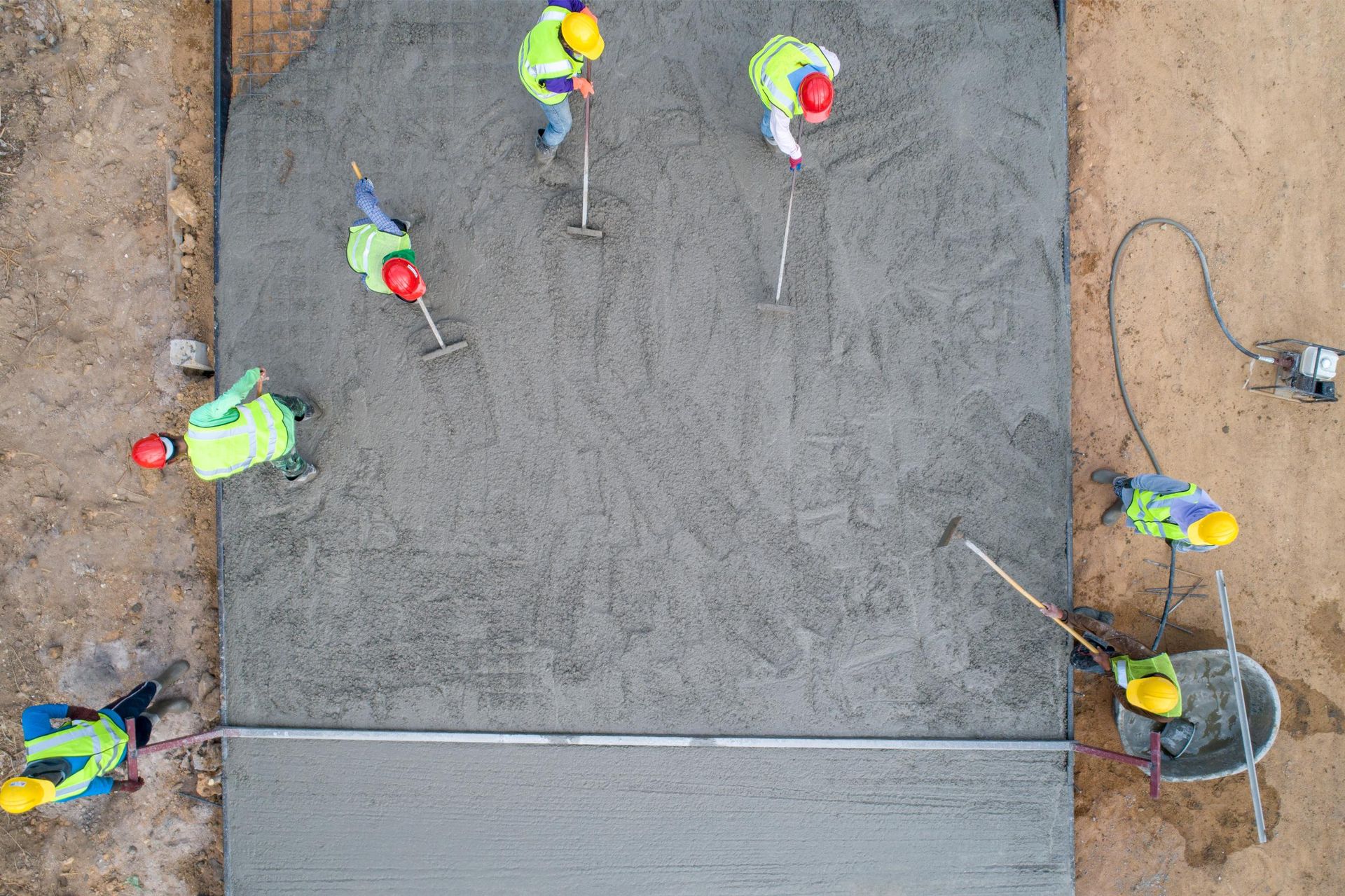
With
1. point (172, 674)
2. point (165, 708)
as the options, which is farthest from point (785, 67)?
point (165, 708)

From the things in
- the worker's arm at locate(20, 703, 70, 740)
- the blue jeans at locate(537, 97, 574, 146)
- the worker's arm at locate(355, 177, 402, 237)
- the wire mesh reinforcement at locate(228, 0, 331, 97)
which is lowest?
the worker's arm at locate(20, 703, 70, 740)

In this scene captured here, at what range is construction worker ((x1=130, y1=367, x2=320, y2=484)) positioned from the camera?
317cm

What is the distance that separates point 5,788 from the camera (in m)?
2.98

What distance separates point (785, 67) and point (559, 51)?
107cm

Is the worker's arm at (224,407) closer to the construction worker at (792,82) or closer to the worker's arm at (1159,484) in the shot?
the construction worker at (792,82)

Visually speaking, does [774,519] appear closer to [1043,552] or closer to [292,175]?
[1043,552]

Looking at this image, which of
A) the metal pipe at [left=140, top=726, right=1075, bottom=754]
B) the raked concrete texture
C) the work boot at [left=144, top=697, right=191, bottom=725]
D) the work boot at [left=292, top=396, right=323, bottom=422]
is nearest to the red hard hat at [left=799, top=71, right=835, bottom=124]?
the raked concrete texture

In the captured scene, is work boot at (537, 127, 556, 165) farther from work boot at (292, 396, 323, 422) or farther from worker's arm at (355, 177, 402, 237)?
work boot at (292, 396, 323, 422)

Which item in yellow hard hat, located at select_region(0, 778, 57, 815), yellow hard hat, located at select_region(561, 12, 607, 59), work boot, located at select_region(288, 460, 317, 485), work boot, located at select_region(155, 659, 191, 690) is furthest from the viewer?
work boot, located at select_region(155, 659, 191, 690)

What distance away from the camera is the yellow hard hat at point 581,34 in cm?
310

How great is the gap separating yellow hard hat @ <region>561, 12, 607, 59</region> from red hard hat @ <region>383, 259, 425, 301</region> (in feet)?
4.06

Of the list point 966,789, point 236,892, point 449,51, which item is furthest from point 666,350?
point 236,892

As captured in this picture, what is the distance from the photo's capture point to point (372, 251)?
11.3 ft

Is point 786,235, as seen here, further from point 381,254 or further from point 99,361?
point 99,361
